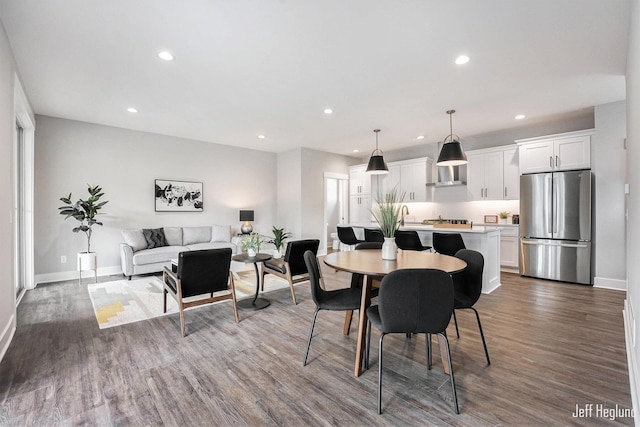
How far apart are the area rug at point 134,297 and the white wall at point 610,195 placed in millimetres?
4909

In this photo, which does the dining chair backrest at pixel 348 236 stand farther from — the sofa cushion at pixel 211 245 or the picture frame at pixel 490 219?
the picture frame at pixel 490 219

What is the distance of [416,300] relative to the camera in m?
1.78

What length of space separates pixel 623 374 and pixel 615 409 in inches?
21.9

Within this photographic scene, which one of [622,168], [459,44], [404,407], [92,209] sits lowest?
[404,407]

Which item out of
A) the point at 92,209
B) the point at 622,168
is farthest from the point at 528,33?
the point at 92,209

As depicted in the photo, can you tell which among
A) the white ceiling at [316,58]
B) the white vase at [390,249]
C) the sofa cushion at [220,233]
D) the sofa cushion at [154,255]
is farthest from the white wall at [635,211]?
the sofa cushion at [220,233]

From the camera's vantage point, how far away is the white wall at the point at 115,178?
5035 millimetres

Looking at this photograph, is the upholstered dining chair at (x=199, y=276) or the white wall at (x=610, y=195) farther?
the white wall at (x=610, y=195)

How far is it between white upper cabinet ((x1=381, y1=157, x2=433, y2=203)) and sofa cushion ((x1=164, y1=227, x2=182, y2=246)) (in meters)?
5.11

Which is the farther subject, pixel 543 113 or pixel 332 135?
pixel 332 135

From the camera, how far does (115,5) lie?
2.31m

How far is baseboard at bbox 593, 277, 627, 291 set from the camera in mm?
4418

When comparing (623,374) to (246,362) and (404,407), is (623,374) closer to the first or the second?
(404,407)

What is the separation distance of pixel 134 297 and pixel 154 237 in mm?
1853
